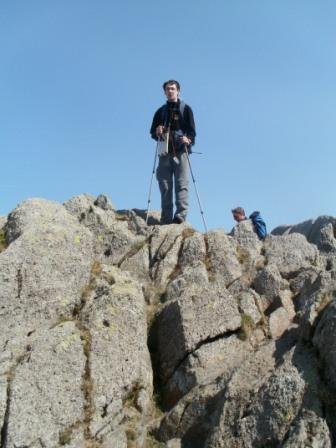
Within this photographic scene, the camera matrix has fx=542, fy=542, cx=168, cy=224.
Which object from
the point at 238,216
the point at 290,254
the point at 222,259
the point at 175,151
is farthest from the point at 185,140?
the point at 290,254

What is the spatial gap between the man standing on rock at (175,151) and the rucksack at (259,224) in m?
3.76

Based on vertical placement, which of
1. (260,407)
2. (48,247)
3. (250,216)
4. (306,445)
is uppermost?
(250,216)

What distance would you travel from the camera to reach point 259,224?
90.4 ft

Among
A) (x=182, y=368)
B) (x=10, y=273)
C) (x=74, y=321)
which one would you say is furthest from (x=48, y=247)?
(x=182, y=368)

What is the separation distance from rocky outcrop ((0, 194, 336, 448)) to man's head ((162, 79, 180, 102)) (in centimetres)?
738

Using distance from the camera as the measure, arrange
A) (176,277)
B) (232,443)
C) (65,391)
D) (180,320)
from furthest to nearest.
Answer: (176,277) → (180,320) → (65,391) → (232,443)

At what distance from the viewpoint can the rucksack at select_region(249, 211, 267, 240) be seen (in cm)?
2712

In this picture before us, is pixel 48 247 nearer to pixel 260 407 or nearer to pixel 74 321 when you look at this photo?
pixel 74 321

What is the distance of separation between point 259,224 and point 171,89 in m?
8.04

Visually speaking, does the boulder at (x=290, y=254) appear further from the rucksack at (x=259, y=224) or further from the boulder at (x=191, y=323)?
the boulder at (x=191, y=323)

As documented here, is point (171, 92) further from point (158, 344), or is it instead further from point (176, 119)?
point (158, 344)

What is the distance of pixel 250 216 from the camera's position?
28.3 metres

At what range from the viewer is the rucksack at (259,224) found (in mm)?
27125

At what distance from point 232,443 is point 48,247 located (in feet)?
31.2
